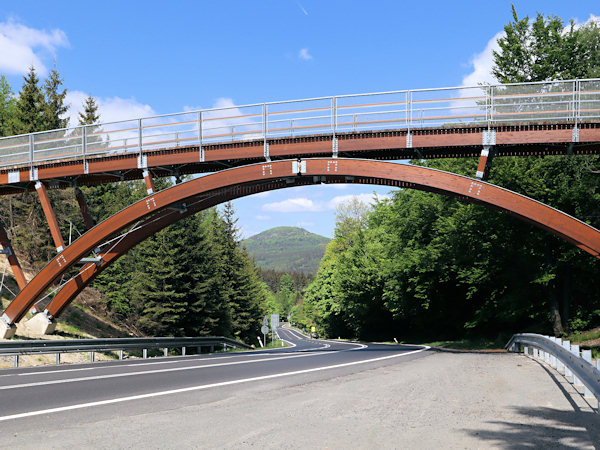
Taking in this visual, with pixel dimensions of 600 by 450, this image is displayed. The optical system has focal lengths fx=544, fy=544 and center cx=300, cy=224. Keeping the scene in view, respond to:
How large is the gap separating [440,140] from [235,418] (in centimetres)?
1410

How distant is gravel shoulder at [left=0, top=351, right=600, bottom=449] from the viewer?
18.1 feet

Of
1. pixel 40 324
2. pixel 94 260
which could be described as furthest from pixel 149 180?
pixel 40 324

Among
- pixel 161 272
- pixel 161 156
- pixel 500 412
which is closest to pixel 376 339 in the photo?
pixel 161 272

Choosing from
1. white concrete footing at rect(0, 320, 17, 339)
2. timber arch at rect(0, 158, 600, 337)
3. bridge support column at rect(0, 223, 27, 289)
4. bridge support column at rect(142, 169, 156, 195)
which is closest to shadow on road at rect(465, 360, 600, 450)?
timber arch at rect(0, 158, 600, 337)

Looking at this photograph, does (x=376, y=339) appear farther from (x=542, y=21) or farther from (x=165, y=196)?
(x=165, y=196)

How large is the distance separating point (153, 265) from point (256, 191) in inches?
642

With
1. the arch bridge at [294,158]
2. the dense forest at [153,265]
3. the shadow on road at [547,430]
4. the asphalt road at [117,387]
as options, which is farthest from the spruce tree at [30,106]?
the shadow on road at [547,430]

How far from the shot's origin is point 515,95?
17.5m

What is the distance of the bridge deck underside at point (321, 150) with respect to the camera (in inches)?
694

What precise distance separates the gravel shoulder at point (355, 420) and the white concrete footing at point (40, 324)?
16.1 m

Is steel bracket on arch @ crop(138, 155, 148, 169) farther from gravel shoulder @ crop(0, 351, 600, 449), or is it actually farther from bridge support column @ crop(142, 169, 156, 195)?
gravel shoulder @ crop(0, 351, 600, 449)

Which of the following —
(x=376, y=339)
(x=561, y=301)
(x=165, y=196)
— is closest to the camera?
(x=165, y=196)

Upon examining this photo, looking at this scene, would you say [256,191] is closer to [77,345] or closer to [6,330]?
[77,345]

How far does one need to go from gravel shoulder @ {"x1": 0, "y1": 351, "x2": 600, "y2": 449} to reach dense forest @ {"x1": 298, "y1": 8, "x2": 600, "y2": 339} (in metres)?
17.0
